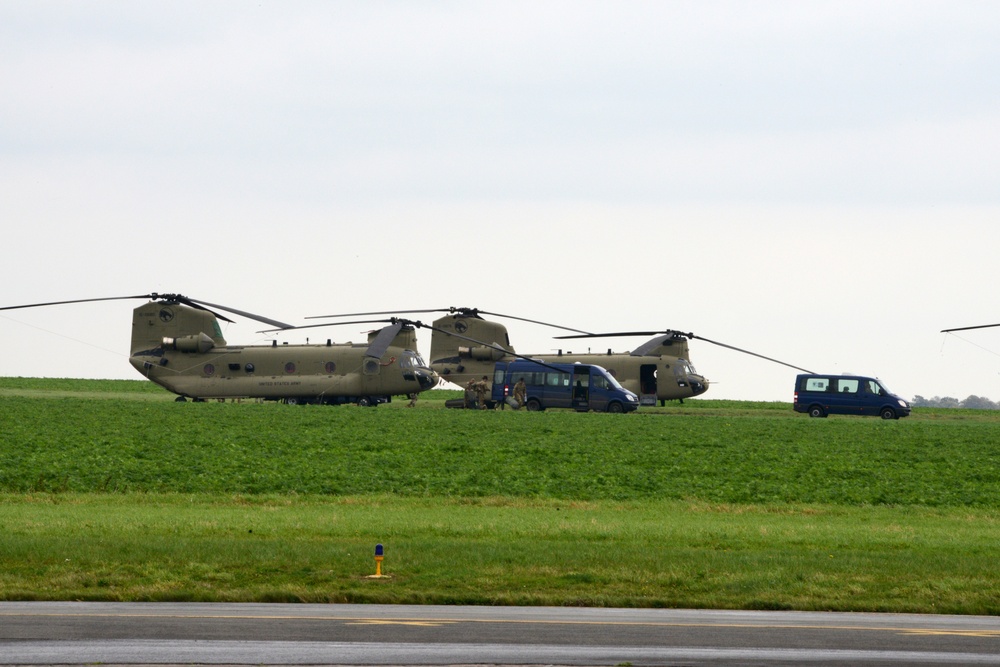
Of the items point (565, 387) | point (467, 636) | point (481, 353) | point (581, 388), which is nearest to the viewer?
point (467, 636)

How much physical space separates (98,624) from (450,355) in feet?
188

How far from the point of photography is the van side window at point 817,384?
212 ft

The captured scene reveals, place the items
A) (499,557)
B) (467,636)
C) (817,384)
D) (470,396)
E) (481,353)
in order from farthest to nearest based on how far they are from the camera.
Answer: (481,353) < (470,396) < (817,384) < (499,557) < (467,636)

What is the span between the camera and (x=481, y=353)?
7031 centimetres

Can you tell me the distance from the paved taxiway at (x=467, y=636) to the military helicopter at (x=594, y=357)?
160ft

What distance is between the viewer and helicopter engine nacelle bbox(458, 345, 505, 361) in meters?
69.9

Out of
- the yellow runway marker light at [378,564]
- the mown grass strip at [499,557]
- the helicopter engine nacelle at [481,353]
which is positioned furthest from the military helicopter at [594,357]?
the yellow runway marker light at [378,564]

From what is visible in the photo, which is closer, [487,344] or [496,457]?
[496,457]

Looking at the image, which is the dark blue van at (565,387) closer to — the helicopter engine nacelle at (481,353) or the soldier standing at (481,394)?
the soldier standing at (481,394)

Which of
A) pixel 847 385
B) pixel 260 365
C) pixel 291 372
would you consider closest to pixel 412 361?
pixel 291 372

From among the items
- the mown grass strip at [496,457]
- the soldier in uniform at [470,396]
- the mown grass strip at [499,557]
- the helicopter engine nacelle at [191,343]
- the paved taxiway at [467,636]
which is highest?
the helicopter engine nacelle at [191,343]

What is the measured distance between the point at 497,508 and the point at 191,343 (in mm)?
39044

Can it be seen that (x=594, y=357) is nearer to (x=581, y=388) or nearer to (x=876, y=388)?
(x=581, y=388)

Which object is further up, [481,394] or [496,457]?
[481,394]
